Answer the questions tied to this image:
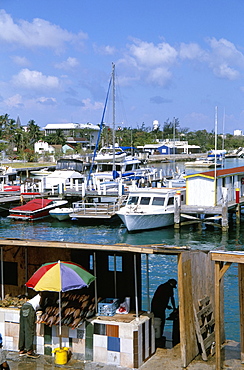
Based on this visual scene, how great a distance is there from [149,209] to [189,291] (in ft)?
87.4

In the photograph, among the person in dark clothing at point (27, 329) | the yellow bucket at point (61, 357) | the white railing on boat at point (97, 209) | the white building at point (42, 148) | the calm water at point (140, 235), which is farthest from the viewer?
the white building at point (42, 148)

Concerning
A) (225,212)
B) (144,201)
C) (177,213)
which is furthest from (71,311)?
(144,201)

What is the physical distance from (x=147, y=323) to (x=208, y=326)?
1.53 metres

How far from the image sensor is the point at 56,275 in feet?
36.3

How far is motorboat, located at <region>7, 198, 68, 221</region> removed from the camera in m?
43.4

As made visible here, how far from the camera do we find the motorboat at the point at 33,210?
1710 inches

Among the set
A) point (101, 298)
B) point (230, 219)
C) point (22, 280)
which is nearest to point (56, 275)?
point (101, 298)

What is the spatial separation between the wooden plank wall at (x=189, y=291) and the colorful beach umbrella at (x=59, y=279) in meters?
2.04

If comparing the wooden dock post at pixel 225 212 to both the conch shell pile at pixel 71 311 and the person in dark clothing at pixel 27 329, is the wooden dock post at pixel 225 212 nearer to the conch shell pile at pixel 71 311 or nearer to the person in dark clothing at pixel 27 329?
the conch shell pile at pixel 71 311

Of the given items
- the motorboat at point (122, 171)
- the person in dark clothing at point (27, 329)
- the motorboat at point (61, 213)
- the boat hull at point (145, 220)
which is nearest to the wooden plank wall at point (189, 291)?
the person in dark clothing at point (27, 329)

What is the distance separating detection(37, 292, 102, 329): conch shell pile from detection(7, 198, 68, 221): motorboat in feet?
105

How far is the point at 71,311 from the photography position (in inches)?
454

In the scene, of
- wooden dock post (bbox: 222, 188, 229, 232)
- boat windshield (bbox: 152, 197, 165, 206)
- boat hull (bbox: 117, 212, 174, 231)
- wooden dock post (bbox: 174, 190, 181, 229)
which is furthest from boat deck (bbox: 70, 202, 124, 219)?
wooden dock post (bbox: 222, 188, 229, 232)

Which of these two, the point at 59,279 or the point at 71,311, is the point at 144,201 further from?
the point at 59,279
